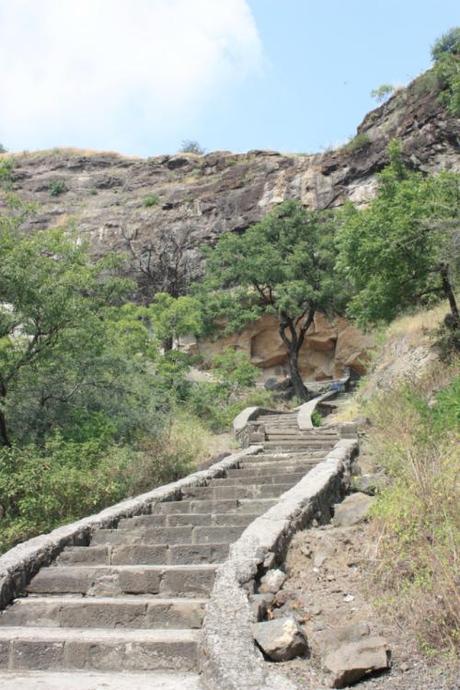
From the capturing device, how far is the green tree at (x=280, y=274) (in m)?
27.3

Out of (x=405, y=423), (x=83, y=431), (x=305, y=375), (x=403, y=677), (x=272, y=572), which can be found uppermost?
(x=305, y=375)

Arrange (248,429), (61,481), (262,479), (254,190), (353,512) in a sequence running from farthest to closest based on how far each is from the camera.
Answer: (254,190) < (248,429) < (262,479) < (61,481) < (353,512)

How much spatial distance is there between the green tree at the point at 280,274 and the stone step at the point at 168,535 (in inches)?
780

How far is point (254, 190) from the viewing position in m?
35.3

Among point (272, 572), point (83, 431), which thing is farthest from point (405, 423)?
point (83, 431)

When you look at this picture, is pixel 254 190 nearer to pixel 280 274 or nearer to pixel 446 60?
pixel 280 274

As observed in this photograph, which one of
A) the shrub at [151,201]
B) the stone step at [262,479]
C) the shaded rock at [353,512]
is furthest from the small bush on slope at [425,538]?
the shrub at [151,201]

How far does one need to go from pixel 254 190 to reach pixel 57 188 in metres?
18.1

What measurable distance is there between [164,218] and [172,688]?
112 feet

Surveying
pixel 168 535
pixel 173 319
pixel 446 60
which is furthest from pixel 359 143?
pixel 168 535

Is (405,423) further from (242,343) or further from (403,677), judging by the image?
(242,343)

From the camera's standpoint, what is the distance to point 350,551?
5.92 m

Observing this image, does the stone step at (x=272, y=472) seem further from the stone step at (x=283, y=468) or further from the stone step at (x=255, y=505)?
the stone step at (x=255, y=505)

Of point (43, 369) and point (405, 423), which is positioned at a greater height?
point (43, 369)
